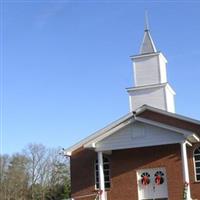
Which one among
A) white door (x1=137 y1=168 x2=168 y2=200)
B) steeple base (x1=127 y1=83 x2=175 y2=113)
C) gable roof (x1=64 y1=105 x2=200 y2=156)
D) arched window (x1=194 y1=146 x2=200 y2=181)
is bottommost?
white door (x1=137 y1=168 x2=168 y2=200)

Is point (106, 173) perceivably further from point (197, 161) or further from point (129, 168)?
point (197, 161)

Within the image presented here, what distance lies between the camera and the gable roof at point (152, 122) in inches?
1281

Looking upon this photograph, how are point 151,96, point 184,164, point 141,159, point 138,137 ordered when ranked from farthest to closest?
point 151,96 < point 141,159 < point 138,137 < point 184,164

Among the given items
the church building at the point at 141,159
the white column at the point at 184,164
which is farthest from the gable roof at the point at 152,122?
the white column at the point at 184,164

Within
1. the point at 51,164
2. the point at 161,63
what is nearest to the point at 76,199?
the point at 161,63

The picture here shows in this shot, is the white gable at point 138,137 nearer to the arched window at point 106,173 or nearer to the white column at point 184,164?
the white column at point 184,164

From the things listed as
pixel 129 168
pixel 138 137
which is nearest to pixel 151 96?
pixel 138 137

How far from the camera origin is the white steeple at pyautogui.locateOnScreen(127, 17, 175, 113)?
37.0 meters

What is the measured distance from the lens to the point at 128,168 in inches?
1350

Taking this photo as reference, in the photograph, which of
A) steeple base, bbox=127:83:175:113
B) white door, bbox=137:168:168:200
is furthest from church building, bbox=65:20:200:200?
steeple base, bbox=127:83:175:113

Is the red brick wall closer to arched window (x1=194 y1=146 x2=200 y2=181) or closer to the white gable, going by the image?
arched window (x1=194 y1=146 x2=200 y2=181)

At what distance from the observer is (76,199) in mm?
34875

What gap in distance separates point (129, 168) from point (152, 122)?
3860 millimetres

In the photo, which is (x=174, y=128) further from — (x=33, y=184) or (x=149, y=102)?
(x=33, y=184)
